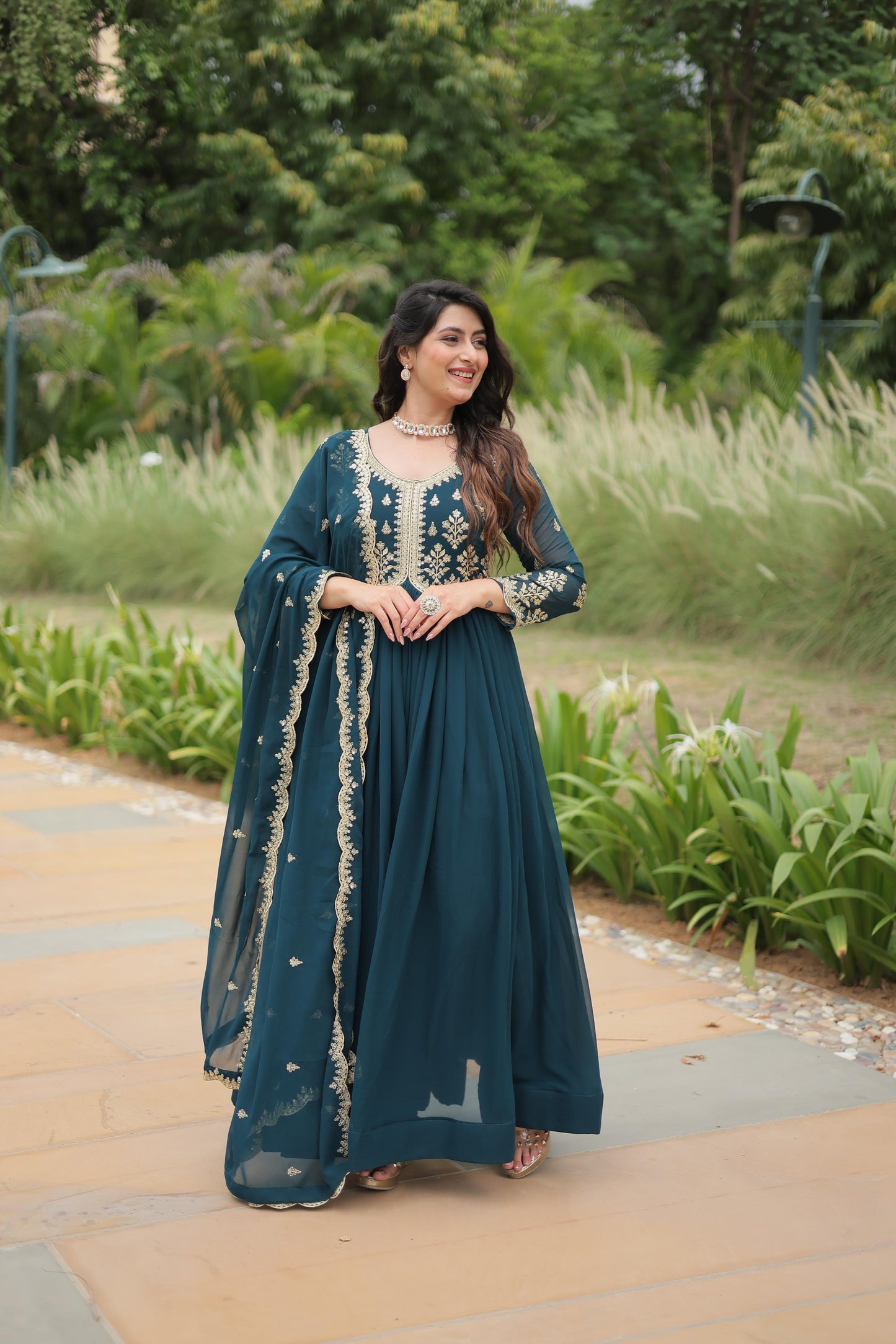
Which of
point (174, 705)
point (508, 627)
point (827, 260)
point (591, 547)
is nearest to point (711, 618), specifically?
point (591, 547)

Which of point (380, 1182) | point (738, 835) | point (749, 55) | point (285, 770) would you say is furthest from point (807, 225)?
point (749, 55)

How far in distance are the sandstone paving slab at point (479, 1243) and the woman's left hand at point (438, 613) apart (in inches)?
41.3

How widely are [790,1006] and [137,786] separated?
3.79m

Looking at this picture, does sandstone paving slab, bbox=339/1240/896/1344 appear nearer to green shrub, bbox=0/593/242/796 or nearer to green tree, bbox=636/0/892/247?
green shrub, bbox=0/593/242/796

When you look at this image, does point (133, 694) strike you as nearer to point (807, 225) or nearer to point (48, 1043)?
point (48, 1043)

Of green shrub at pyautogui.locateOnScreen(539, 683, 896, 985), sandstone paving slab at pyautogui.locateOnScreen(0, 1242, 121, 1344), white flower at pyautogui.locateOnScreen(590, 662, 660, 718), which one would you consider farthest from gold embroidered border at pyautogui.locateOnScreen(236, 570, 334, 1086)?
white flower at pyautogui.locateOnScreen(590, 662, 660, 718)

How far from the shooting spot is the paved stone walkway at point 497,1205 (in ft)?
7.08

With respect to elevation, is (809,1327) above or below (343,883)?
below

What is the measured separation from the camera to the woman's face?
2699 millimetres

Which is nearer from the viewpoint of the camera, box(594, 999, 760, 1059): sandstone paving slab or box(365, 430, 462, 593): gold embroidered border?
box(365, 430, 462, 593): gold embroidered border

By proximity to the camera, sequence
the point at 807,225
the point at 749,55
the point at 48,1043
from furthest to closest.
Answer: the point at 749,55, the point at 807,225, the point at 48,1043

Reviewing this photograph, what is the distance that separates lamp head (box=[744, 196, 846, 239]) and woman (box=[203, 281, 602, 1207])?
7.06m

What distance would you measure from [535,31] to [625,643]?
19.0m

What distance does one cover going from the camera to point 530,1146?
107 inches
